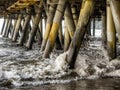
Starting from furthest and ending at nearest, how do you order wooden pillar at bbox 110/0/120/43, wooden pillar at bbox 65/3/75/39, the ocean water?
wooden pillar at bbox 65/3/75/39 → wooden pillar at bbox 110/0/120/43 → the ocean water

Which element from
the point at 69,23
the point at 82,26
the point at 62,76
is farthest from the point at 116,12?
the point at 69,23

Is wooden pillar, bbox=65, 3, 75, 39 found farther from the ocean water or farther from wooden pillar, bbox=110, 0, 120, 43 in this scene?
wooden pillar, bbox=110, 0, 120, 43

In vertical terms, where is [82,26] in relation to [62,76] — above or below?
above

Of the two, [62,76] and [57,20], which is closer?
[62,76]

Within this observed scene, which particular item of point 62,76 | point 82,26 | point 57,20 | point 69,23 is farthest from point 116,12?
point 69,23

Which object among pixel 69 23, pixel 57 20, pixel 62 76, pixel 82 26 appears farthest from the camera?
pixel 69 23

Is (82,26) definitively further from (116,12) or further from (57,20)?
(57,20)

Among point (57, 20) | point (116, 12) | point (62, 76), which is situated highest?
point (116, 12)

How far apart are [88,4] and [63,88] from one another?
8.51 feet

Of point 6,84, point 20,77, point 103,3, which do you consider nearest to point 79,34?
point 20,77

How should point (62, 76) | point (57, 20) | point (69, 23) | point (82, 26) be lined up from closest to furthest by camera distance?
point (62, 76) < point (82, 26) < point (57, 20) < point (69, 23)

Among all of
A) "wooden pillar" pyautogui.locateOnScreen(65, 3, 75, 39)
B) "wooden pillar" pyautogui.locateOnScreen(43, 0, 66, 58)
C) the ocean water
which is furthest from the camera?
"wooden pillar" pyautogui.locateOnScreen(65, 3, 75, 39)

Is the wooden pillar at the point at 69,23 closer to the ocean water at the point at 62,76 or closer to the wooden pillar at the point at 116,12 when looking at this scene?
the ocean water at the point at 62,76

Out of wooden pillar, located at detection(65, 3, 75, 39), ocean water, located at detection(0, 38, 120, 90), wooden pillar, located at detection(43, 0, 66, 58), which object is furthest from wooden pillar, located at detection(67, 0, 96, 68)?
wooden pillar, located at detection(65, 3, 75, 39)
